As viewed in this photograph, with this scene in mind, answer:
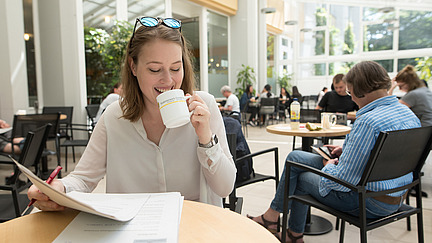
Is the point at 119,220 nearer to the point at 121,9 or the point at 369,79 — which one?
the point at 369,79

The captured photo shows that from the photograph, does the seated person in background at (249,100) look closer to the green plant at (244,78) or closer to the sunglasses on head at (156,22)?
the green plant at (244,78)

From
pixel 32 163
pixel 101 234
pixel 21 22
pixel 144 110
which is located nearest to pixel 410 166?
pixel 144 110

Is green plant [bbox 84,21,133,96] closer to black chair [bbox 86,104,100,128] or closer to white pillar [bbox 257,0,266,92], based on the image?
black chair [bbox 86,104,100,128]

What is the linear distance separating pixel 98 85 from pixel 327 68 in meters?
11.8

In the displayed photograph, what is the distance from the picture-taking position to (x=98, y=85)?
6020 mm

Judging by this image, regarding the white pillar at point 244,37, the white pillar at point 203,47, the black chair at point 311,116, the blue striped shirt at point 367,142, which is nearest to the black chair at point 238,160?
the blue striped shirt at point 367,142

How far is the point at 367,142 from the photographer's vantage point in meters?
1.51

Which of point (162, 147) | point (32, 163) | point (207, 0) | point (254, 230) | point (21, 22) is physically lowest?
point (32, 163)

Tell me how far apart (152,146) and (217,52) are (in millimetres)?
9454

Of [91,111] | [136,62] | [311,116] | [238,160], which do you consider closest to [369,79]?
[238,160]

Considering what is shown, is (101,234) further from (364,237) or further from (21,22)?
(21,22)

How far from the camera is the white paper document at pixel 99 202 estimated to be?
63cm

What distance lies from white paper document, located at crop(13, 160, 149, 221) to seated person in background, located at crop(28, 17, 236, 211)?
1.01 feet

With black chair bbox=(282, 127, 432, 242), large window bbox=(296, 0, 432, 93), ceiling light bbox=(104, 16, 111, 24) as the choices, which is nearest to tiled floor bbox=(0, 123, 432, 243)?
black chair bbox=(282, 127, 432, 242)
